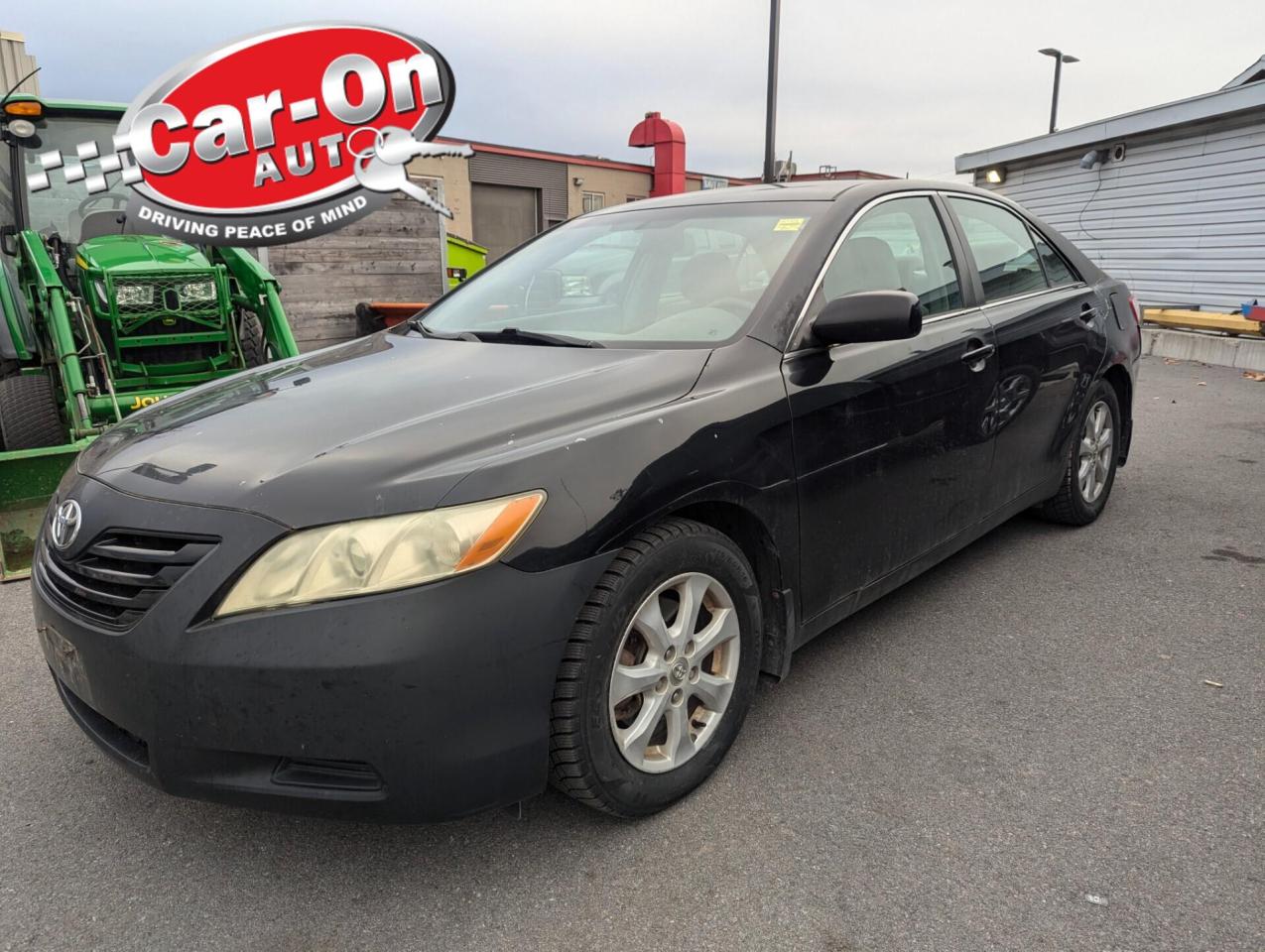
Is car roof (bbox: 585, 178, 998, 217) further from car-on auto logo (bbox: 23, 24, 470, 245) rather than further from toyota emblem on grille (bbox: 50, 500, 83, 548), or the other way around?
car-on auto logo (bbox: 23, 24, 470, 245)

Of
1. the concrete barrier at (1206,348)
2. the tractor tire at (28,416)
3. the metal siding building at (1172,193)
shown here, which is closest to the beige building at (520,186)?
the metal siding building at (1172,193)

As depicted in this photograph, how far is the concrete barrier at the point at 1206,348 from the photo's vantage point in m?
10.7

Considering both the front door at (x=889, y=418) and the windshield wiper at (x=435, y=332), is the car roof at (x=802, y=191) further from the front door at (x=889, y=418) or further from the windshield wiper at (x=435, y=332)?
the windshield wiper at (x=435, y=332)

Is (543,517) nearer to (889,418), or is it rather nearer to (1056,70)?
(889,418)

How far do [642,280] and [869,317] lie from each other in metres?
0.88

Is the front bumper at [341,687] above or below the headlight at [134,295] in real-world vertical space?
below

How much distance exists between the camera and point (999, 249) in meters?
3.82

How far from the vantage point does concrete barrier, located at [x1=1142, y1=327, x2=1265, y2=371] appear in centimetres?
1070

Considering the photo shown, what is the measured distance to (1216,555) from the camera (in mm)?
4195

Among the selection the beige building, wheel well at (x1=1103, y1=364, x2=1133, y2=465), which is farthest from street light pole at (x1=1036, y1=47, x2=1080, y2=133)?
wheel well at (x1=1103, y1=364, x2=1133, y2=465)

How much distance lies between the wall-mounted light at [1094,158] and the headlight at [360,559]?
15.8 metres

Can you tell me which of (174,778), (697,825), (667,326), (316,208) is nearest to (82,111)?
(316,208)

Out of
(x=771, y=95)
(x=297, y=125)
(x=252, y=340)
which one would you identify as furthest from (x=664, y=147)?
(x=252, y=340)

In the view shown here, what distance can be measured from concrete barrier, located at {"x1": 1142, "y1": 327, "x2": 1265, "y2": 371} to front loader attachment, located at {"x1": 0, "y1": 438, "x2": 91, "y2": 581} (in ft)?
39.1
